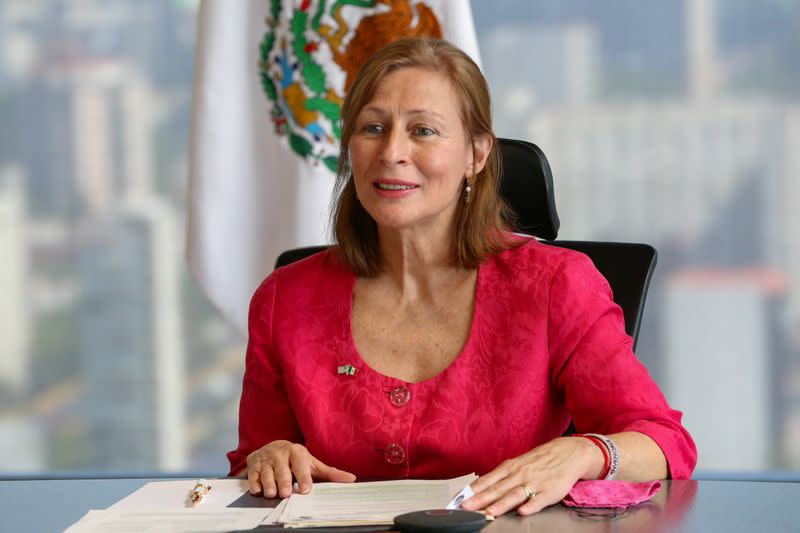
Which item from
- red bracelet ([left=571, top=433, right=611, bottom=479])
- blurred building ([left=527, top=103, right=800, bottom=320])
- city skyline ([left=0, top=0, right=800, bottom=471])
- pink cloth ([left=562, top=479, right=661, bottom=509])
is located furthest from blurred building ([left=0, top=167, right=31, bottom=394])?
pink cloth ([left=562, top=479, right=661, bottom=509])

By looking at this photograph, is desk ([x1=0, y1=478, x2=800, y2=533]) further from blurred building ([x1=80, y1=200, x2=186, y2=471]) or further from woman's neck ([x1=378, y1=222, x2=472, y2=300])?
blurred building ([x1=80, y1=200, x2=186, y2=471])

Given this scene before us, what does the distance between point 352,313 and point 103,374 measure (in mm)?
2307

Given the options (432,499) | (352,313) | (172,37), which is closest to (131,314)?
(172,37)

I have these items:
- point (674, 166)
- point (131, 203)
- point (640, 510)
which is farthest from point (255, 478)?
point (131, 203)

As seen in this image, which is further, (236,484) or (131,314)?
(131,314)

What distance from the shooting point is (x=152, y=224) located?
13.6 feet

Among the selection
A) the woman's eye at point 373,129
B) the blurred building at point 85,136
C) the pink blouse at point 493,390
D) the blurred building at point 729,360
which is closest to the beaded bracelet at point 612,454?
the pink blouse at point 493,390

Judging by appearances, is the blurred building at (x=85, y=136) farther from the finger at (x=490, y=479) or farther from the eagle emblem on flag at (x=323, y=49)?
the finger at (x=490, y=479)

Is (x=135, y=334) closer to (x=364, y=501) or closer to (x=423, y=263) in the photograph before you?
(x=423, y=263)

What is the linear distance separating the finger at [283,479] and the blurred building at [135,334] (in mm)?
2556

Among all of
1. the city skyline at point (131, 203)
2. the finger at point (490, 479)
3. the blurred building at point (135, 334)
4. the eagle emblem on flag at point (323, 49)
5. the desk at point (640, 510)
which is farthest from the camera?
the blurred building at point (135, 334)

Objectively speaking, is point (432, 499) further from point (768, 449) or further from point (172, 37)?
point (172, 37)

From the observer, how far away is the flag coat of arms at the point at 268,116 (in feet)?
9.87

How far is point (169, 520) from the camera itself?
4.57ft
